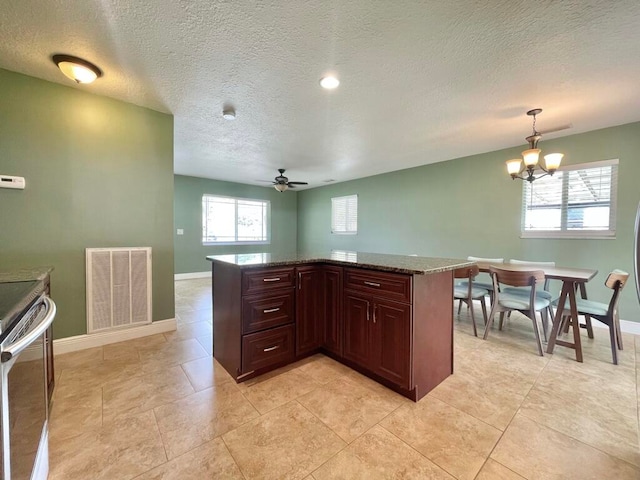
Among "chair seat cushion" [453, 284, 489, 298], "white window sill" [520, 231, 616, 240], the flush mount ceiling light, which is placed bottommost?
"chair seat cushion" [453, 284, 489, 298]

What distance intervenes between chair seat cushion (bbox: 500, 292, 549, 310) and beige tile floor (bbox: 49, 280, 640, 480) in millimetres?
503

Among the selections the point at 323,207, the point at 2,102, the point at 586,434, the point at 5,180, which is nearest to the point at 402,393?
the point at 586,434

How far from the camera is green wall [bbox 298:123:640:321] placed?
324cm

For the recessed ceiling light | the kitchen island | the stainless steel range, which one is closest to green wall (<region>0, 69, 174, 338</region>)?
the kitchen island

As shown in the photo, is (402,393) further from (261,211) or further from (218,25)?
(261,211)

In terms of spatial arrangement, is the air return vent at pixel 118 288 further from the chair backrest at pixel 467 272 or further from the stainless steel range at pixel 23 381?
the chair backrest at pixel 467 272

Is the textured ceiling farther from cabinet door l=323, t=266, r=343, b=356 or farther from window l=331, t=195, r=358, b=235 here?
window l=331, t=195, r=358, b=235

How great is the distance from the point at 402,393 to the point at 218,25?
281 cm

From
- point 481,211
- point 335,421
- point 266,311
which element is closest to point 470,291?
point 481,211

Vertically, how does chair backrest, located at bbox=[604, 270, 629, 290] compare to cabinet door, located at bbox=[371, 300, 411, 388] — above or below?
above

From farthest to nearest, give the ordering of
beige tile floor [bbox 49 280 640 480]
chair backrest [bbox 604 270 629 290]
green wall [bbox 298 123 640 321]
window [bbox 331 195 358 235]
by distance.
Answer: window [bbox 331 195 358 235] → green wall [bbox 298 123 640 321] → chair backrest [bbox 604 270 629 290] → beige tile floor [bbox 49 280 640 480]

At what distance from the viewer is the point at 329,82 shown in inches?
92.1

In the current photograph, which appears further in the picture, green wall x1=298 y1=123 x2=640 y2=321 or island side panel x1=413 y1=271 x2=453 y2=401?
green wall x1=298 y1=123 x2=640 y2=321

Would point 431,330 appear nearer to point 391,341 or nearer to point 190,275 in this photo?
point 391,341
